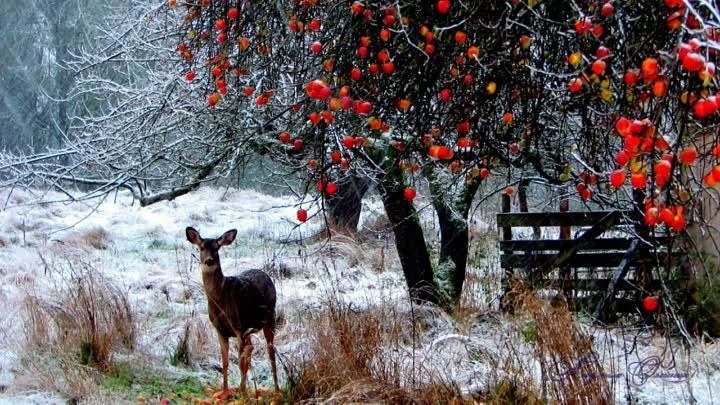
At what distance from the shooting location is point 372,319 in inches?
192

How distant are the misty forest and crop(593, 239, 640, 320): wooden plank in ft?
Result: 0.07

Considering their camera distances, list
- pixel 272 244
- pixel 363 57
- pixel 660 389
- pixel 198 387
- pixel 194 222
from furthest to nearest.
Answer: pixel 194 222
pixel 272 244
pixel 198 387
pixel 660 389
pixel 363 57

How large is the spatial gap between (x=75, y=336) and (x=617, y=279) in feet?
15.2

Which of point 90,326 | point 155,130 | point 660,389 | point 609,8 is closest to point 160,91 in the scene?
point 155,130

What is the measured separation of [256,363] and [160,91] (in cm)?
340

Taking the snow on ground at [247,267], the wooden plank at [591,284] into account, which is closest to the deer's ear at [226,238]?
the snow on ground at [247,267]

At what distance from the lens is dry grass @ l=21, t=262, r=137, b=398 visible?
4711mm

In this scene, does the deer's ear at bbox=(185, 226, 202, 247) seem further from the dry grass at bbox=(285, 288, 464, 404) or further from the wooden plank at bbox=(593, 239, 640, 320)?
the wooden plank at bbox=(593, 239, 640, 320)

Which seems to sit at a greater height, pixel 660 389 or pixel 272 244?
pixel 272 244

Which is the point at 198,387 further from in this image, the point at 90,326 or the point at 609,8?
the point at 609,8

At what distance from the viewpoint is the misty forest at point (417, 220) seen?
89.6 inches

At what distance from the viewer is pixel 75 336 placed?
524cm

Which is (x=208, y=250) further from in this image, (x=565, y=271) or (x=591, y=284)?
(x=591, y=284)

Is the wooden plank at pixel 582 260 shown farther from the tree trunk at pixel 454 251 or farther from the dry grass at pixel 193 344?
the dry grass at pixel 193 344
